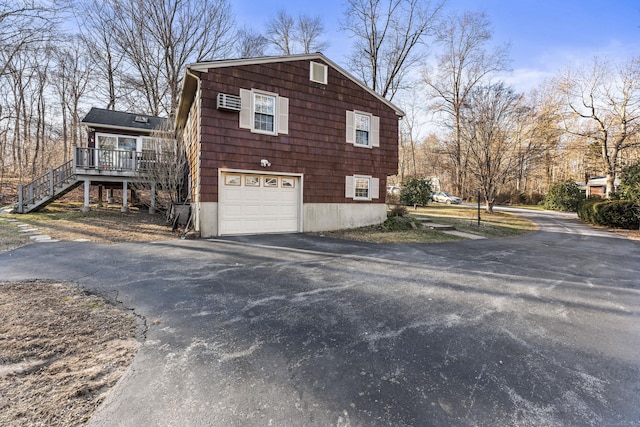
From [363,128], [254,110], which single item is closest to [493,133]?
[363,128]

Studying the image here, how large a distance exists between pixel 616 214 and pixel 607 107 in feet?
29.9

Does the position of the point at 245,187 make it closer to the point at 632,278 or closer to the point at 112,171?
the point at 112,171

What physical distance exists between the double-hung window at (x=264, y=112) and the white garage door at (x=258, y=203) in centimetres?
158

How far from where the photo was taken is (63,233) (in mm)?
8773

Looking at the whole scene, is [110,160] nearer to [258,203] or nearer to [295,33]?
[258,203]

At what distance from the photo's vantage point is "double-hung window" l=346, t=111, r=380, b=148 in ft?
38.1

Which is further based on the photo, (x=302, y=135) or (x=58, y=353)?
(x=302, y=135)

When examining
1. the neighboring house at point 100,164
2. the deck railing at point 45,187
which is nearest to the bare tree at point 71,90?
the neighboring house at point 100,164

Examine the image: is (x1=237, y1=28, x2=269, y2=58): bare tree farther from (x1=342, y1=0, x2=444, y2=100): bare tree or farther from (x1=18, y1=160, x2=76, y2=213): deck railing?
(x1=18, y1=160, x2=76, y2=213): deck railing

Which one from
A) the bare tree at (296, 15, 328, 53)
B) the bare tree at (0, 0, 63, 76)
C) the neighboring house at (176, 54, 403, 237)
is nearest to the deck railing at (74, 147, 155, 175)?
the neighboring house at (176, 54, 403, 237)

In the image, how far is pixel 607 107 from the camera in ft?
63.8

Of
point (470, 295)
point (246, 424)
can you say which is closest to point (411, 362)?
point (246, 424)

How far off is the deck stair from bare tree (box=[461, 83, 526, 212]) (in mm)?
21238

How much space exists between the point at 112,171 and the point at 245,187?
7.74 metres
